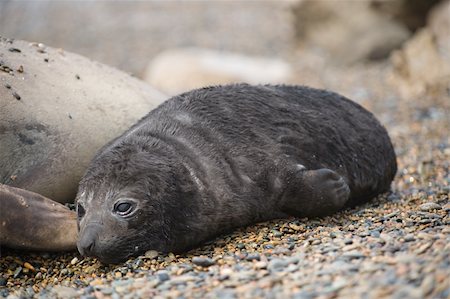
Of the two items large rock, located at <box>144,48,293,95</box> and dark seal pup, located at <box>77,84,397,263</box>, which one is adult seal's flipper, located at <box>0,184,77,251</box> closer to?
dark seal pup, located at <box>77,84,397,263</box>

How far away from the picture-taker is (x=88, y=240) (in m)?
3.74

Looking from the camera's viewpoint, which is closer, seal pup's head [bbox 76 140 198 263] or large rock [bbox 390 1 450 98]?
seal pup's head [bbox 76 140 198 263]

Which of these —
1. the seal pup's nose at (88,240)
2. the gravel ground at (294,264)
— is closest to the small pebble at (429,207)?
the gravel ground at (294,264)

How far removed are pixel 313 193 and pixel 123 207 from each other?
1.24 m

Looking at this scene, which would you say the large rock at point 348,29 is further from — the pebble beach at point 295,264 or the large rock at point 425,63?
the pebble beach at point 295,264

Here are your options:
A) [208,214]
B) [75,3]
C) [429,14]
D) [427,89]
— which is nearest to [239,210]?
[208,214]

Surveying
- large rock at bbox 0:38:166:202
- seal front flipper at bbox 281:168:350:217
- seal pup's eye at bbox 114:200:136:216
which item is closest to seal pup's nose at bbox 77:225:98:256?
seal pup's eye at bbox 114:200:136:216

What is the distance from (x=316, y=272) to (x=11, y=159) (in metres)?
2.22

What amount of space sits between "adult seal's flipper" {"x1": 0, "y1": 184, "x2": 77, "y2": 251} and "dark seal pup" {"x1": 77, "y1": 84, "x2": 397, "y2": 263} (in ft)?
0.96

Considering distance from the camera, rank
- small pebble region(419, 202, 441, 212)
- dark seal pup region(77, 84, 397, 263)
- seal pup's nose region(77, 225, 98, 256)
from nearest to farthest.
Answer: seal pup's nose region(77, 225, 98, 256), dark seal pup region(77, 84, 397, 263), small pebble region(419, 202, 441, 212)

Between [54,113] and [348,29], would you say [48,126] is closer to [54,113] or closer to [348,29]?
[54,113]

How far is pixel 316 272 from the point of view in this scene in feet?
10.7

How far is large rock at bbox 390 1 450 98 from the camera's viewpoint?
8922 mm

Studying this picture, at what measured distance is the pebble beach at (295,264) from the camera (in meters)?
2.98
